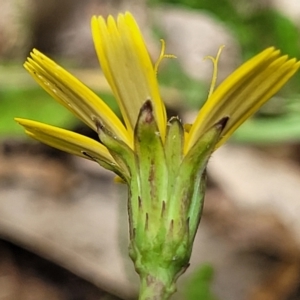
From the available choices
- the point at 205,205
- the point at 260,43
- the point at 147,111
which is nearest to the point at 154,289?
the point at 147,111

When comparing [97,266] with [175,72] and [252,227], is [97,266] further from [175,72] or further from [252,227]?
[175,72]

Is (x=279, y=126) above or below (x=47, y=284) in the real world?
above

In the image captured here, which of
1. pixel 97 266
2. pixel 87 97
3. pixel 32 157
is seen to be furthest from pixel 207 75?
pixel 87 97

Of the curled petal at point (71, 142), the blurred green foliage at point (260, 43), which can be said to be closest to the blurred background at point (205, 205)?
the blurred green foliage at point (260, 43)

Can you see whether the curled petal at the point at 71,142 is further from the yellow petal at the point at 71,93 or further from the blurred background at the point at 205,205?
the blurred background at the point at 205,205

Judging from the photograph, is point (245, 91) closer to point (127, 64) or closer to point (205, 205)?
point (127, 64)

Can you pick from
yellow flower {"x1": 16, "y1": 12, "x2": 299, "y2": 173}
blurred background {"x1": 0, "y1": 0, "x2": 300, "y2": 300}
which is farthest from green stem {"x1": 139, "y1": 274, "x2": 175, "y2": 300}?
blurred background {"x1": 0, "y1": 0, "x2": 300, "y2": 300}
